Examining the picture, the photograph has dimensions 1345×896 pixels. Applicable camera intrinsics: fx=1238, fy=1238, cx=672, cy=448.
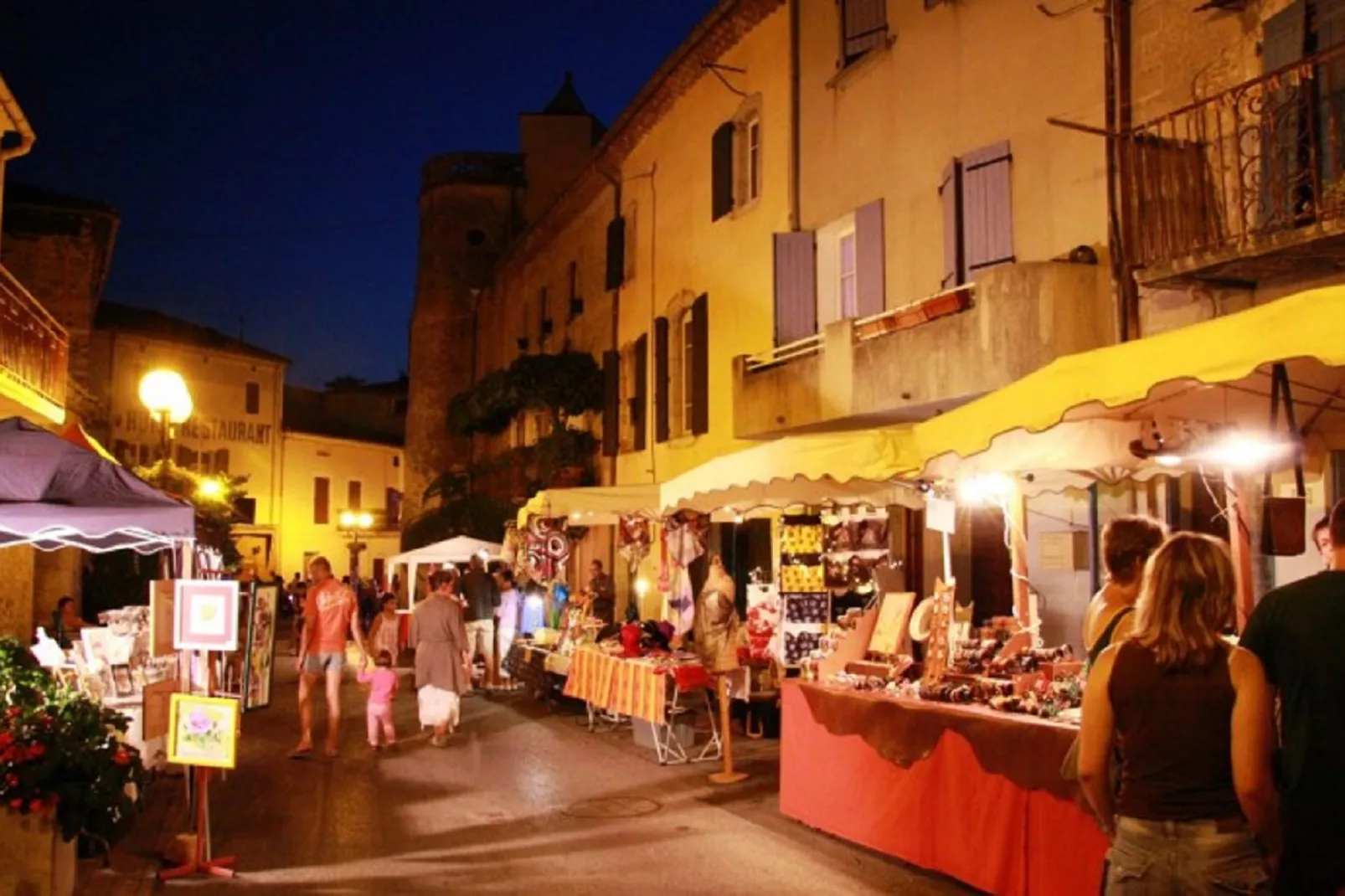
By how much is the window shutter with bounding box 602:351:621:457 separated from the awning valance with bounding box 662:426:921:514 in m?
11.1

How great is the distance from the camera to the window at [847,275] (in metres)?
16.4

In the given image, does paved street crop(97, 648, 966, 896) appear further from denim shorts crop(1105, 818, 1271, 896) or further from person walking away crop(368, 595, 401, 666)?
denim shorts crop(1105, 818, 1271, 896)

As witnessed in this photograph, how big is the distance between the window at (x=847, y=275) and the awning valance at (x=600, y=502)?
3.62 metres

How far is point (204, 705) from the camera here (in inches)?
321

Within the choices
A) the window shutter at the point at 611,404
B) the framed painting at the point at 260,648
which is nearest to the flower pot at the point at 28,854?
the framed painting at the point at 260,648

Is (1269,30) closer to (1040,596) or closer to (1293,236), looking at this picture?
(1293,236)

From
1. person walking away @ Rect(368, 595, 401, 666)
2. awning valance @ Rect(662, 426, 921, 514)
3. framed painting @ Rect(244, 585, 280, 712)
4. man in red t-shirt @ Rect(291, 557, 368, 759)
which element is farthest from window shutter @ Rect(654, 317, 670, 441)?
man in red t-shirt @ Rect(291, 557, 368, 759)

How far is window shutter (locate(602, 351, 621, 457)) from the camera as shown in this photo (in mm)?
25188

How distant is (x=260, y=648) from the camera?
1468cm

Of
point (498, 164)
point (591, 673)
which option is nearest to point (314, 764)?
point (591, 673)

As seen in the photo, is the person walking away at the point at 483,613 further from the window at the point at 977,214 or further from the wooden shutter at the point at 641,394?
the window at the point at 977,214

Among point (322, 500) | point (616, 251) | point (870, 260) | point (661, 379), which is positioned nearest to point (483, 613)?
point (661, 379)

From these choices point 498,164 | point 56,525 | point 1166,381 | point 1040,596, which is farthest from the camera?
point 498,164

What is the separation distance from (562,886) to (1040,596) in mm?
6538
